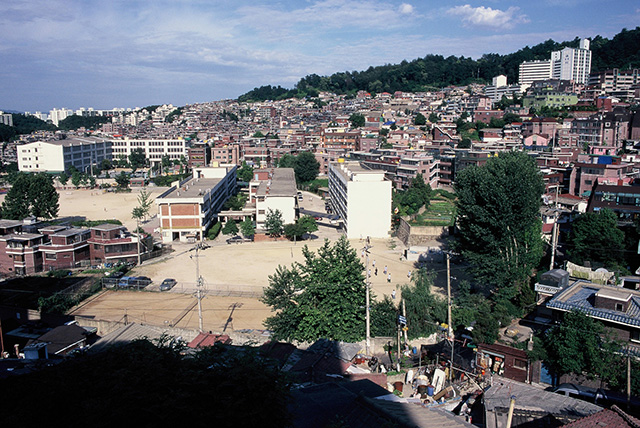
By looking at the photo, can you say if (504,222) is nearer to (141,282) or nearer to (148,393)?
(141,282)

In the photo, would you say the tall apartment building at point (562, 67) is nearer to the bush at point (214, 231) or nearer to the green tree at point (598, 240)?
the green tree at point (598, 240)

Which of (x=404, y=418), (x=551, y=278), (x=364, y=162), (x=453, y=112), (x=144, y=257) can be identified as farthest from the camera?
(x=453, y=112)

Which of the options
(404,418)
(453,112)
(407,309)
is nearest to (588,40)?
(453,112)

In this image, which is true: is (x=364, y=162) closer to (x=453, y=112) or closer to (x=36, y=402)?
(x=453, y=112)

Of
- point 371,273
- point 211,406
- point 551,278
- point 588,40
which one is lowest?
point 371,273

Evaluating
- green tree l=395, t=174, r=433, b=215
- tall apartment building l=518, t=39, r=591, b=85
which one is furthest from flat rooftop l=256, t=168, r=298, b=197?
tall apartment building l=518, t=39, r=591, b=85

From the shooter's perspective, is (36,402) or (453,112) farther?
(453,112)

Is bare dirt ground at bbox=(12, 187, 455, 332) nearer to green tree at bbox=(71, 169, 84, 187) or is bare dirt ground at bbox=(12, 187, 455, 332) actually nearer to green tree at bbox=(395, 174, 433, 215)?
green tree at bbox=(395, 174, 433, 215)

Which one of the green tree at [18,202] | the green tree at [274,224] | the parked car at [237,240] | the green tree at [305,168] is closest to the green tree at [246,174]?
the green tree at [305,168]
